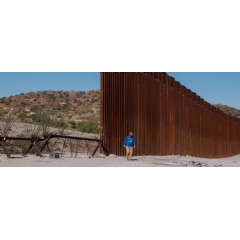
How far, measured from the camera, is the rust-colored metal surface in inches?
695

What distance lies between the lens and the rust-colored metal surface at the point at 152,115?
57.9 ft

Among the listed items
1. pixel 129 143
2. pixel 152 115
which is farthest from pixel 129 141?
pixel 152 115

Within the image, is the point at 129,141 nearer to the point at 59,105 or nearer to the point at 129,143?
the point at 129,143

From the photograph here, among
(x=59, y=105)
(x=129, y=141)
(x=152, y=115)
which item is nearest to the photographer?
(x=129, y=141)

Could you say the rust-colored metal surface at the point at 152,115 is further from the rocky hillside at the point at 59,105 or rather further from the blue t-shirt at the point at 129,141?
the rocky hillside at the point at 59,105

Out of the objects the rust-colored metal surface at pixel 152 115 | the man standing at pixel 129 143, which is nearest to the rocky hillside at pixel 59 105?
the rust-colored metal surface at pixel 152 115

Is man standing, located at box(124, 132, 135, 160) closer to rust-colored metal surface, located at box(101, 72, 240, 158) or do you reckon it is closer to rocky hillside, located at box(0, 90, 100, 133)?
rust-colored metal surface, located at box(101, 72, 240, 158)

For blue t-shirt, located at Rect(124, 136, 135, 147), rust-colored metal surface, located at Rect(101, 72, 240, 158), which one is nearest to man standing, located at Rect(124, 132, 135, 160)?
blue t-shirt, located at Rect(124, 136, 135, 147)

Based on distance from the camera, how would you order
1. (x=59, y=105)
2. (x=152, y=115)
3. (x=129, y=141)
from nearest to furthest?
(x=129, y=141)
(x=152, y=115)
(x=59, y=105)

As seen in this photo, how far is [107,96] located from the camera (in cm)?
1773

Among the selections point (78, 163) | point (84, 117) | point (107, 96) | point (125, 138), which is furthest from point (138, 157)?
point (84, 117)

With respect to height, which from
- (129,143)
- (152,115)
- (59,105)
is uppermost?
(59,105)

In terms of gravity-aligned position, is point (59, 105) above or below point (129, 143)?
above

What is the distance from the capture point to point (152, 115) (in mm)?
19984
